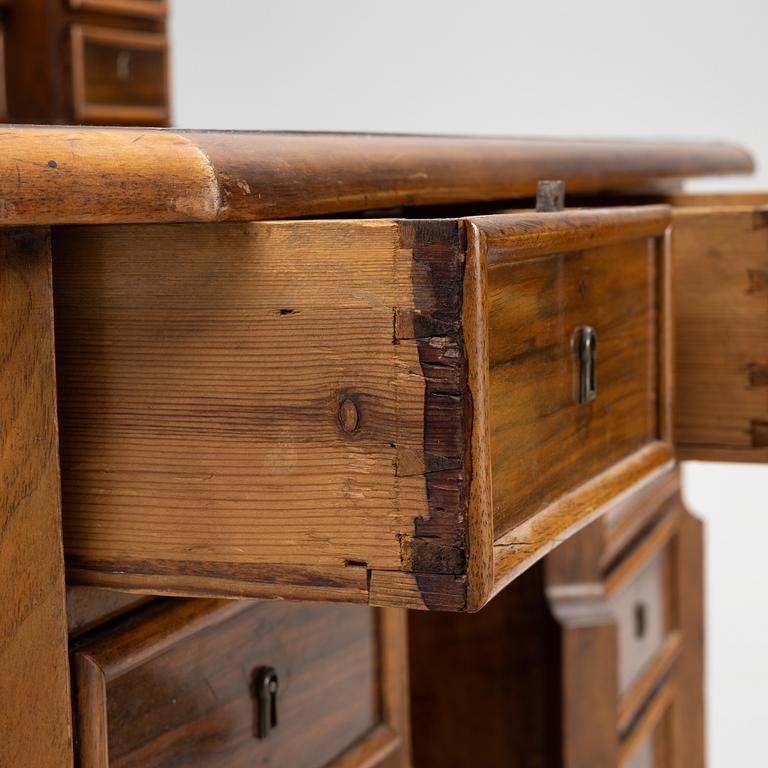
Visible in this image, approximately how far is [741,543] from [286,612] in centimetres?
255

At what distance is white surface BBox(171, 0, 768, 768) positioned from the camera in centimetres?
416

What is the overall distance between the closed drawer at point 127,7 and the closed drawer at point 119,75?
0.12 ft

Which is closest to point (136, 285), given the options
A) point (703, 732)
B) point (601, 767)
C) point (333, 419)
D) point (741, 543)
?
point (333, 419)

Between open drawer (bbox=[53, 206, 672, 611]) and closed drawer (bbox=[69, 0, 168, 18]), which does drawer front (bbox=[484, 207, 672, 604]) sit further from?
closed drawer (bbox=[69, 0, 168, 18])

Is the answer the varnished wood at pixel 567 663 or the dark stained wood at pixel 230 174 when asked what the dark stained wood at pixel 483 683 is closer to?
the varnished wood at pixel 567 663

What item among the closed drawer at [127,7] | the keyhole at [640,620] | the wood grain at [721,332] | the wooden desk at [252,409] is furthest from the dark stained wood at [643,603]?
the closed drawer at [127,7]

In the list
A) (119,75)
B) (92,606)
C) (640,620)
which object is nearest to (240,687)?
(92,606)

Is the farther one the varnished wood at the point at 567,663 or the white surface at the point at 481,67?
the white surface at the point at 481,67

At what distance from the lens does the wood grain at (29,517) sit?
715 mm

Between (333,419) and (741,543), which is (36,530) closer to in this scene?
(333,419)

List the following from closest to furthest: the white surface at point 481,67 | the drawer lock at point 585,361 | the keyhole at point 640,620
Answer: the drawer lock at point 585,361
the keyhole at point 640,620
the white surface at point 481,67

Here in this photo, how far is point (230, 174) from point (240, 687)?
0.39 metres

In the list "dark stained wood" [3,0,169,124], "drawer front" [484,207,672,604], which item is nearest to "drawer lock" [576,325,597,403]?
"drawer front" [484,207,672,604]

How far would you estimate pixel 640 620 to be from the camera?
1.72 m
